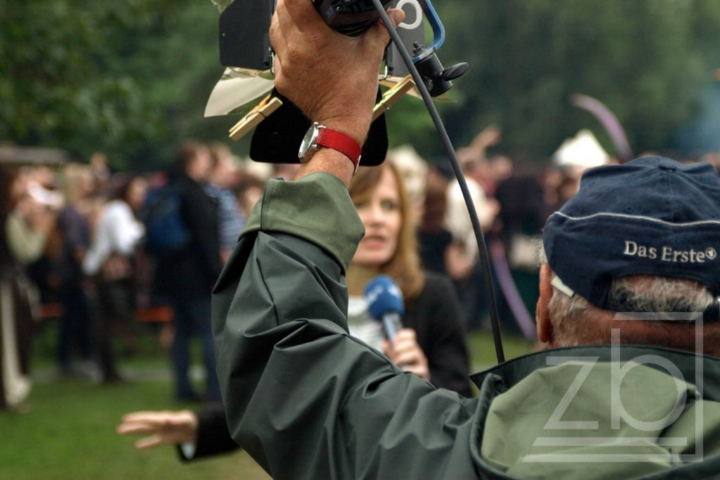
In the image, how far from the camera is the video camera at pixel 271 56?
187 cm

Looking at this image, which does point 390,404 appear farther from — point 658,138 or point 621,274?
point 658,138

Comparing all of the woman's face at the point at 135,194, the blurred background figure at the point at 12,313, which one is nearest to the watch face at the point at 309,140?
the blurred background figure at the point at 12,313

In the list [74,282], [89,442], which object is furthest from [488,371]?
[74,282]

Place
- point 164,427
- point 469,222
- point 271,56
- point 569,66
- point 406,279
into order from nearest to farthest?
point 271,56, point 164,427, point 406,279, point 469,222, point 569,66

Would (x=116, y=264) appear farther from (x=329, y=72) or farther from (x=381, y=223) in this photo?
(x=329, y=72)

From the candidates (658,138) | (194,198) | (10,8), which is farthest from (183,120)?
(10,8)

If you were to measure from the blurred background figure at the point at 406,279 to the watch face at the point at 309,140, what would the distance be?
1.90m

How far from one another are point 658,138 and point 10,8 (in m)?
38.0

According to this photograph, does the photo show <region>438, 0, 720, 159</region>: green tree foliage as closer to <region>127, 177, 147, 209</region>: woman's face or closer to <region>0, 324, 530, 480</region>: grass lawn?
<region>127, 177, 147, 209</region>: woman's face

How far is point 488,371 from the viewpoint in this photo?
163cm

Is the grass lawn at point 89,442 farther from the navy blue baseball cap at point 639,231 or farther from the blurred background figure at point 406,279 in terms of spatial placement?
the navy blue baseball cap at point 639,231

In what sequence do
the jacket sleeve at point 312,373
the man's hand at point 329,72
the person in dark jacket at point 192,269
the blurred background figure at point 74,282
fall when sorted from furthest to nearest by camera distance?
the blurred background figure at point 74,282
the person in dark jacket at point 192,269
the man's hand at point 329,72
the jacket sleeve at point 312,373

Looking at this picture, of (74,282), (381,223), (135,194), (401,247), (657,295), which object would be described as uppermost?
(657,295)
